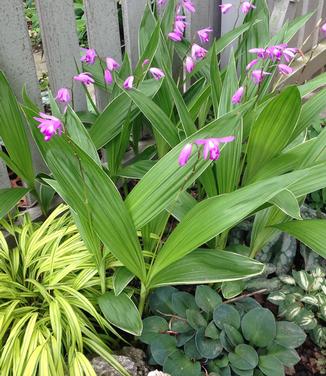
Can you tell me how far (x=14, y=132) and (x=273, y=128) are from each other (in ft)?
2.70

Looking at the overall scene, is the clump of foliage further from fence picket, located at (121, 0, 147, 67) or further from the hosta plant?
fence picket, located at (121, 0, 147, 67)

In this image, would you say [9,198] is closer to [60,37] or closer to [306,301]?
[60,37]

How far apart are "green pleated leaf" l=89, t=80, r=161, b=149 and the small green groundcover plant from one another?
0.59 meters

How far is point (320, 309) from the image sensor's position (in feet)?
4.70

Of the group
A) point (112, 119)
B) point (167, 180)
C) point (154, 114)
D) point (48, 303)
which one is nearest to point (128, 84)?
point (154, 114)

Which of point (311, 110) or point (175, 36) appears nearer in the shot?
point (311, 110)

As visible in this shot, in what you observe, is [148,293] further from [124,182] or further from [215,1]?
[215,1]

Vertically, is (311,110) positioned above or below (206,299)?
above

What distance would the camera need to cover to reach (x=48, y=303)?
140 centimetres

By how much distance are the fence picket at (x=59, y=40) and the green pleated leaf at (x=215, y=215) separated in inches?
25.0

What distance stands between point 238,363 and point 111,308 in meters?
0.38

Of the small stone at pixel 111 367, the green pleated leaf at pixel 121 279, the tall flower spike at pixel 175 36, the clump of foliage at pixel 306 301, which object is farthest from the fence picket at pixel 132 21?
the small stone at pixel 111 367

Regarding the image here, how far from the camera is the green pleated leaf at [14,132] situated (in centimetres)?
146

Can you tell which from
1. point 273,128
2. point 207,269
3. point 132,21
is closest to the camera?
point 207,269
